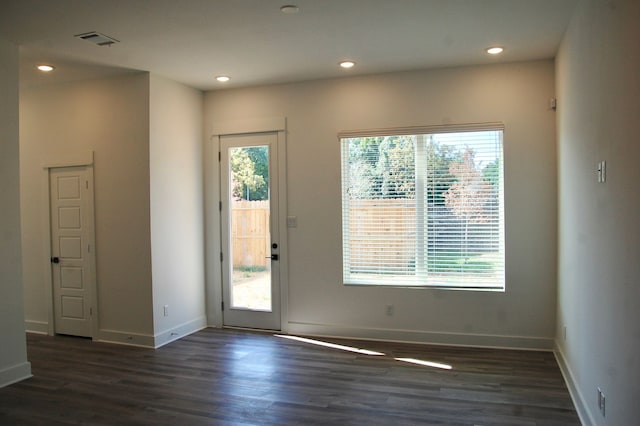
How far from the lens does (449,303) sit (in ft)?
15.9

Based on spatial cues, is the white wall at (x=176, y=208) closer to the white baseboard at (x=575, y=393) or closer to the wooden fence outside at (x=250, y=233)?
Result: the wooden fence outside at (x=250, y=233)

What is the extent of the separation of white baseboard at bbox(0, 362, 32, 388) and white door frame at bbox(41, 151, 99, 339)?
1.12m

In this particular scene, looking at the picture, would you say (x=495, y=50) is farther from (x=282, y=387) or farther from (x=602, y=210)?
(x=282, y=387)

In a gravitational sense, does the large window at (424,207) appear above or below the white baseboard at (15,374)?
above

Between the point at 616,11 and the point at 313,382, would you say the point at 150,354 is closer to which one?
the point at 313,382

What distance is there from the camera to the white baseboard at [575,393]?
116 inches

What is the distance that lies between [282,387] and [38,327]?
11.9 feet

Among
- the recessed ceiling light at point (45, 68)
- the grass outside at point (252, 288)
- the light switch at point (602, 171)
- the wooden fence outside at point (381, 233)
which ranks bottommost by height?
the grass outside at point (252, 288)

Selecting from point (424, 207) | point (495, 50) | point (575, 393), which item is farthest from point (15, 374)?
point (495, 50)

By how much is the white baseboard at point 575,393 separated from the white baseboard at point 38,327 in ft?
18.3

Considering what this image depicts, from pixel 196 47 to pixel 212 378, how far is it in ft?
9.72

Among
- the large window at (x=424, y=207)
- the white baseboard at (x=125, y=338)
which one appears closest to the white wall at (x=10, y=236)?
the white baseboard at (x=125, y=338)

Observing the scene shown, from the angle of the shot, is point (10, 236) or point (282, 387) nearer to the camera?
point (282, 387)

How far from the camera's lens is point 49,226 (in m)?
5.41
